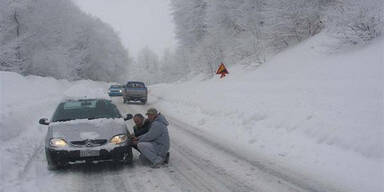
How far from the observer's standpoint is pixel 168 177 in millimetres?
7613

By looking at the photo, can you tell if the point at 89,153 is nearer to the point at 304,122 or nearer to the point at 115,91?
the point at 304,122

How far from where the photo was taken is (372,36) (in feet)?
53.0

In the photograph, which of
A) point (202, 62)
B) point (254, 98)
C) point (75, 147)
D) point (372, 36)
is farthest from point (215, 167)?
point (202, 62)

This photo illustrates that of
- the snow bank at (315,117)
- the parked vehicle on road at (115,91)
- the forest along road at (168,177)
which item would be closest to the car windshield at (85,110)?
the forest along road at (168,177)

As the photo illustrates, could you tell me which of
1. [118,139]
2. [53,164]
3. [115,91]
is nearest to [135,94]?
[115,91]

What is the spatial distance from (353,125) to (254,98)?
808 cm

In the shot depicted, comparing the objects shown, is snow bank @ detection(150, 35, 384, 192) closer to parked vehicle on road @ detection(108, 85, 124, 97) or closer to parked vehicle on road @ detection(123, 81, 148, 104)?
parked vehicle on road @ detection(123, 81, 148, 104)

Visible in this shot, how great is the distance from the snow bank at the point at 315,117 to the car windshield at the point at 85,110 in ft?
12.0

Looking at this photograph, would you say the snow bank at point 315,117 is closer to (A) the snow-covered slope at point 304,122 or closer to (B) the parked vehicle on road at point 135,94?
(A) the snow-covered slope at point 304,122

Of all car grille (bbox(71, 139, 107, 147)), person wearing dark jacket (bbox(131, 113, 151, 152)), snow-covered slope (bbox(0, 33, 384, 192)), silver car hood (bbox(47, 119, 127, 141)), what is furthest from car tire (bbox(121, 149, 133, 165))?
snow-covered slope (bbox(0, 33, 384, 192))

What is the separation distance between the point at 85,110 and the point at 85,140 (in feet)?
5.64

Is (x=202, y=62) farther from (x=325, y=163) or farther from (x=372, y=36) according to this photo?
(x=325, y=163)

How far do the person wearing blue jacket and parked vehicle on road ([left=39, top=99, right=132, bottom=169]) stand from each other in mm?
356

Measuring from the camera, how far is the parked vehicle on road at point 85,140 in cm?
777
